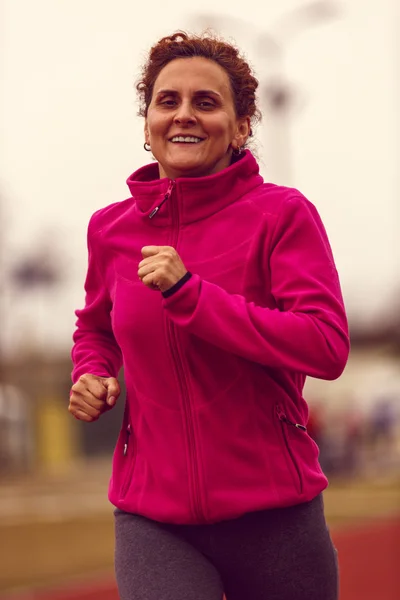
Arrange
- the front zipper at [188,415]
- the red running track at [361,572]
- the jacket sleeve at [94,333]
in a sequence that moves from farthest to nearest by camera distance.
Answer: the red running track at [361,572] → the jacket sleeve at [94,333] → the front zipper at [188,415]

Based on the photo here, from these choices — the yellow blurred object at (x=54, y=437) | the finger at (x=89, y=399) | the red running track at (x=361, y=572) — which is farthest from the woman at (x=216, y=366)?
the yellow blurred object at (x=54, y=437)

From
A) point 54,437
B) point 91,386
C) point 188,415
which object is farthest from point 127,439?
point 54,437

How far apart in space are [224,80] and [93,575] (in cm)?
779

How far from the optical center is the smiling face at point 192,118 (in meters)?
3.41

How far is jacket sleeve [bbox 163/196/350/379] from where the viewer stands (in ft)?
10.4

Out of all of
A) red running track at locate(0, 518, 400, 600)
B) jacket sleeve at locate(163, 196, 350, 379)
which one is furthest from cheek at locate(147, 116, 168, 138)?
red running track at locate(0, 518, 400, 600)

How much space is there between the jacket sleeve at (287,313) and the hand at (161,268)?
33mm

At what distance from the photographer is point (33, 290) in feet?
179

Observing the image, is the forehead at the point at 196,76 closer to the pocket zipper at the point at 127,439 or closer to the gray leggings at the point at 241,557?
the pocket zipper at the point at 127,439

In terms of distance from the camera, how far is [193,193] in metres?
3.38

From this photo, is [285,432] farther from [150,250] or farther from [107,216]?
[107,216]

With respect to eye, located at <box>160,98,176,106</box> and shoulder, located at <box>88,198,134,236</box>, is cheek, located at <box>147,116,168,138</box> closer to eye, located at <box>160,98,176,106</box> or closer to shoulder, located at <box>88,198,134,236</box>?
eye, located at <box>160,98,176,106</box>

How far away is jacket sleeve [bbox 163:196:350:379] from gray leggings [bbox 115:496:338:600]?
40 centimetres

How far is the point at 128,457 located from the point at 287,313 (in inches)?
23.4
